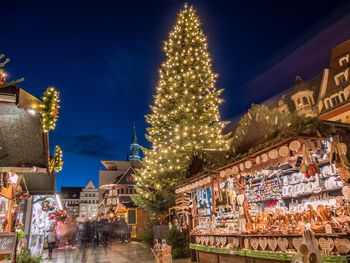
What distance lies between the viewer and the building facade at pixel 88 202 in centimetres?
9712

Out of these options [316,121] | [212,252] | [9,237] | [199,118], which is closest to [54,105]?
[9,237]

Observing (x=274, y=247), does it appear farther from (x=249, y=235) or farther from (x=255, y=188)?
(x=255, y=188)

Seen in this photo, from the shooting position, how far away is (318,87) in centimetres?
2231

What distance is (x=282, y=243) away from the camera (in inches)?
293

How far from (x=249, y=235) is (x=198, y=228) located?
15.5 ft

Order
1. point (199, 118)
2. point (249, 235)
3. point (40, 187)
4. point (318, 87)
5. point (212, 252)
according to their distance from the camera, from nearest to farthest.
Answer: point (249, 235) → point (212, 252) → point (40, 187) → point (199, 118) → point (318, 87)

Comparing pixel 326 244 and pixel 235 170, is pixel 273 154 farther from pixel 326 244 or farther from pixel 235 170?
pixel 326 244

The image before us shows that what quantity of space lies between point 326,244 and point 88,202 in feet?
332

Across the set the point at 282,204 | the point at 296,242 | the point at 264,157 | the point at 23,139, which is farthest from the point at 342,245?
the point at 23,139

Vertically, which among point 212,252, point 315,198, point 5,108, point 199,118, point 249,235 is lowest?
point 212,252

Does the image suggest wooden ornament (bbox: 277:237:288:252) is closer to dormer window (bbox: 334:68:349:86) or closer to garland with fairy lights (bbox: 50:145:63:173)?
garland with fairy lights (bbox: 50:145:63:173)

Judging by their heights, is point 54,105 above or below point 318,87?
below

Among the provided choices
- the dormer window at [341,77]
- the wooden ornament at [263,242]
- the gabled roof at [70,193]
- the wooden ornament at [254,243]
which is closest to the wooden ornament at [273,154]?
the wooden ornament at [263,242]

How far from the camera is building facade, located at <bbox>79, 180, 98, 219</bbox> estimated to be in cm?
9712
